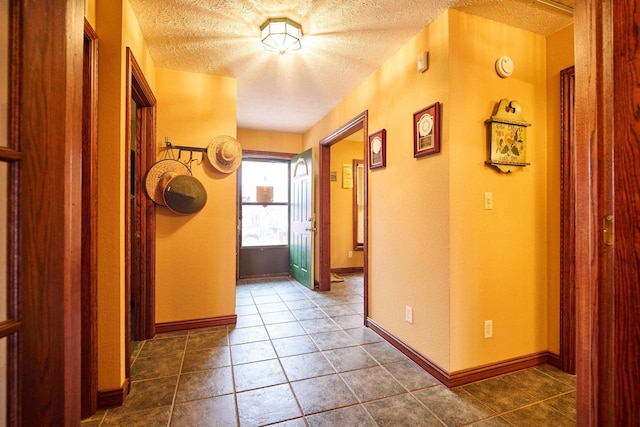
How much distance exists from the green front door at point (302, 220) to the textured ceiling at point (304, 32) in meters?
1.40

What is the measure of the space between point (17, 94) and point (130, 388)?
1865mm

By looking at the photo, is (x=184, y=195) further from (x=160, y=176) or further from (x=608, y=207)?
(x=608, y=207)

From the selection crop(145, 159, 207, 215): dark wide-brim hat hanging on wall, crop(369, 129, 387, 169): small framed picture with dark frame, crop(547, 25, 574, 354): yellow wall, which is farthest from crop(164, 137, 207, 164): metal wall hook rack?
crop(547, 25, 574, 354): yellow wall

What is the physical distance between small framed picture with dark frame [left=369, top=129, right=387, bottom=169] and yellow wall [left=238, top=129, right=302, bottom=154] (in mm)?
2409

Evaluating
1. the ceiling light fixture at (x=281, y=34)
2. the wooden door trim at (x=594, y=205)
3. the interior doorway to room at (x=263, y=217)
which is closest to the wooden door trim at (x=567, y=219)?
the wooden door trim at (x=594, y=205)

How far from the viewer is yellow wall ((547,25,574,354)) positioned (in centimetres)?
212

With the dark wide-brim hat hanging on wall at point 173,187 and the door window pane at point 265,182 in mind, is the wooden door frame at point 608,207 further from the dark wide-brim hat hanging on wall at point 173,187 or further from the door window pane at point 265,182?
the door window pane at point 265,182

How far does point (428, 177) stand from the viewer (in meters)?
2.10

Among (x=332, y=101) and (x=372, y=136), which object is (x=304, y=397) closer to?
(x=372, y=136)

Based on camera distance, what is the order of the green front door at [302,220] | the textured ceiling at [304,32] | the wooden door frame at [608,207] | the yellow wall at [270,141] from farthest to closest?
1. the yellow wall at [270,141]
2. the green front door at [302,220]
3. the textured ceiling at [304,32]
4. the wooden door frame at [608,207]

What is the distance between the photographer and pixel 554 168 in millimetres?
2145

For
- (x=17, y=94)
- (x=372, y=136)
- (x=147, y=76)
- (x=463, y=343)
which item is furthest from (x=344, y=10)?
(x=463, y=343)

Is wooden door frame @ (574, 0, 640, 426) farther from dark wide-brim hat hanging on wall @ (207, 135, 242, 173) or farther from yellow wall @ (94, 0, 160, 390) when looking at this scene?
dark wide-brim hat hanging on wall @ (207, 135, 242, 173)

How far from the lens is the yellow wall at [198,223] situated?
9.10 ft
